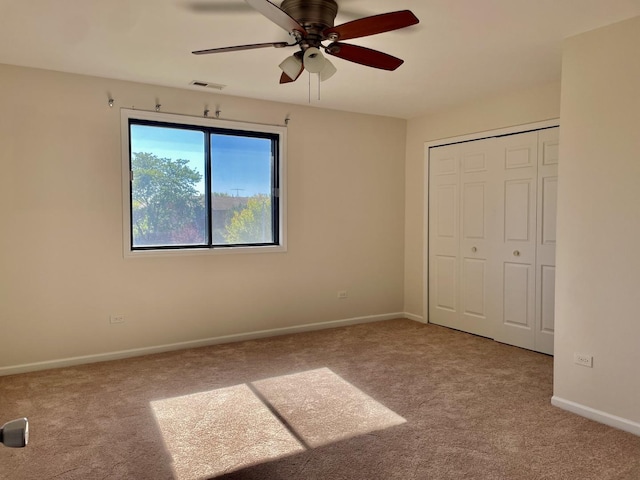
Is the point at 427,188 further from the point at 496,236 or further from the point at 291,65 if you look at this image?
the point at 291,65

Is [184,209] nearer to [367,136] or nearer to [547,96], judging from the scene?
[367,136]

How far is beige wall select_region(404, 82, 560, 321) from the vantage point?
418cm

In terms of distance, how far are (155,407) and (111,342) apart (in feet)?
4.14

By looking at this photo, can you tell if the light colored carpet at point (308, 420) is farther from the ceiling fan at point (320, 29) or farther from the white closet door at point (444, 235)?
the ceiling fan at point (320, 29)

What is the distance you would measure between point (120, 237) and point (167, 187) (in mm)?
645

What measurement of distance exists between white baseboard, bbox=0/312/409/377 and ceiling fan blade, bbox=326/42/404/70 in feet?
9.96

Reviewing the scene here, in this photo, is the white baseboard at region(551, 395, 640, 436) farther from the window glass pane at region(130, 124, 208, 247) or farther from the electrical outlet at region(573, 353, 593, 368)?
the window glass pane at region(130, 124, 208, 247)

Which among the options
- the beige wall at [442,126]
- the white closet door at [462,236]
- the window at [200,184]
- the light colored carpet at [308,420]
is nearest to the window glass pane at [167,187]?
the window at [200,184]

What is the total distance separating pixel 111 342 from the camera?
4039 millimetres

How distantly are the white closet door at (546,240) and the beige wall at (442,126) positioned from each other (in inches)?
11.1

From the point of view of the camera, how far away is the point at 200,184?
176 inches

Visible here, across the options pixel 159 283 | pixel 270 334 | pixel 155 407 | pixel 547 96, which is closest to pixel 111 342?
pixel 159 283

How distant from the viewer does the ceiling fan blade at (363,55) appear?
102 inches

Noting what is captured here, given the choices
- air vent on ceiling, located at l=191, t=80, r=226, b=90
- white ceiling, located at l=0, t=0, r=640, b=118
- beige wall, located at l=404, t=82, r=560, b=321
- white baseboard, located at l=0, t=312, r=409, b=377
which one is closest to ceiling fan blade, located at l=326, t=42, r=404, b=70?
white ceiling, located at l=0, t=0, r=640, b=118
